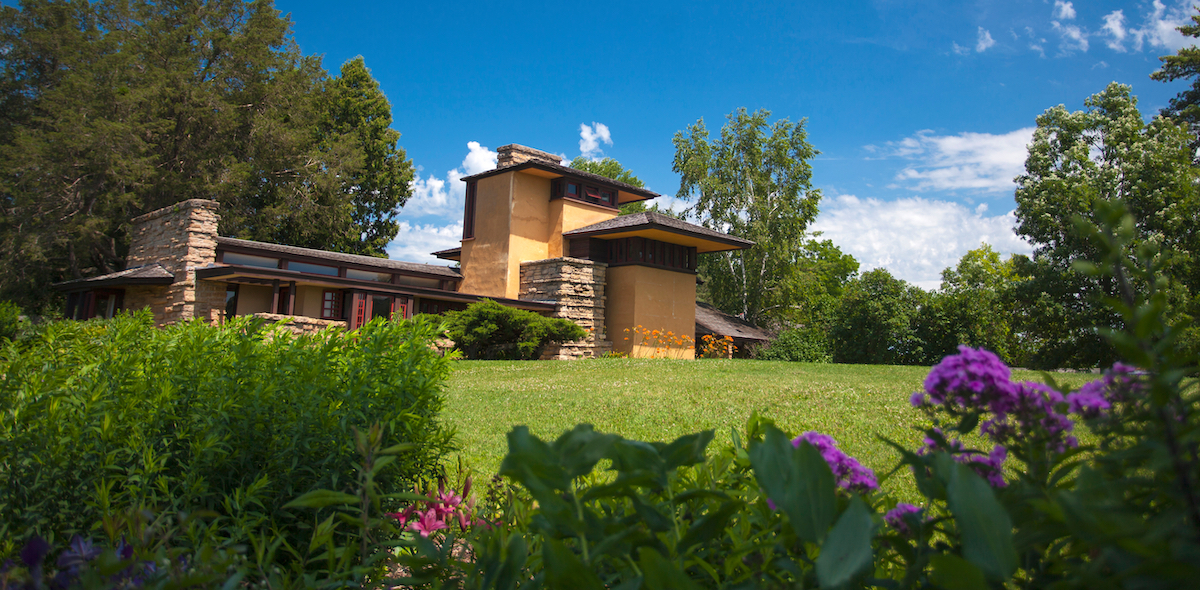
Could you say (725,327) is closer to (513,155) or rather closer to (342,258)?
(513,155)

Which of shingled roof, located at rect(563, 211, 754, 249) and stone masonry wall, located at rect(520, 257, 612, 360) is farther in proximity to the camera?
stone masonry wall, located at rect(520, 257, 612, 360)

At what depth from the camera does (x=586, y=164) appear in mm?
39188

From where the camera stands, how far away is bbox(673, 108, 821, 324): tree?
2673cm

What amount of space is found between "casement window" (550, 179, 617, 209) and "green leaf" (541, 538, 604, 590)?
1872 cm

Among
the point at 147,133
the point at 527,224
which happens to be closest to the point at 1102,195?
the point at 527,224

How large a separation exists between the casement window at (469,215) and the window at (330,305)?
4.50 m

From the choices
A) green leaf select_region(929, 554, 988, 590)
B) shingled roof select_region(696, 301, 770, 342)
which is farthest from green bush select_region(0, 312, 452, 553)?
shingled roof select_region(696, 301, 770, 342)

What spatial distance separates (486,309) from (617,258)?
15.8ft

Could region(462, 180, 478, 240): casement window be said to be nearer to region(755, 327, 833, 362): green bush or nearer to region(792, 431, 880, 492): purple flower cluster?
region(755, 327, 833, 362): green bush

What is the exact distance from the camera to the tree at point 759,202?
26734 mm

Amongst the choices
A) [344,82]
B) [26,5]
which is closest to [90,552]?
[26,5]

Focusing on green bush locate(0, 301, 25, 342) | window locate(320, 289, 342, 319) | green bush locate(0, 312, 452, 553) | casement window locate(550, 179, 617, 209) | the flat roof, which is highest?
the flat roof

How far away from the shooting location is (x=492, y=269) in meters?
18.9

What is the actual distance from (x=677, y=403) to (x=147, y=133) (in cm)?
2161
